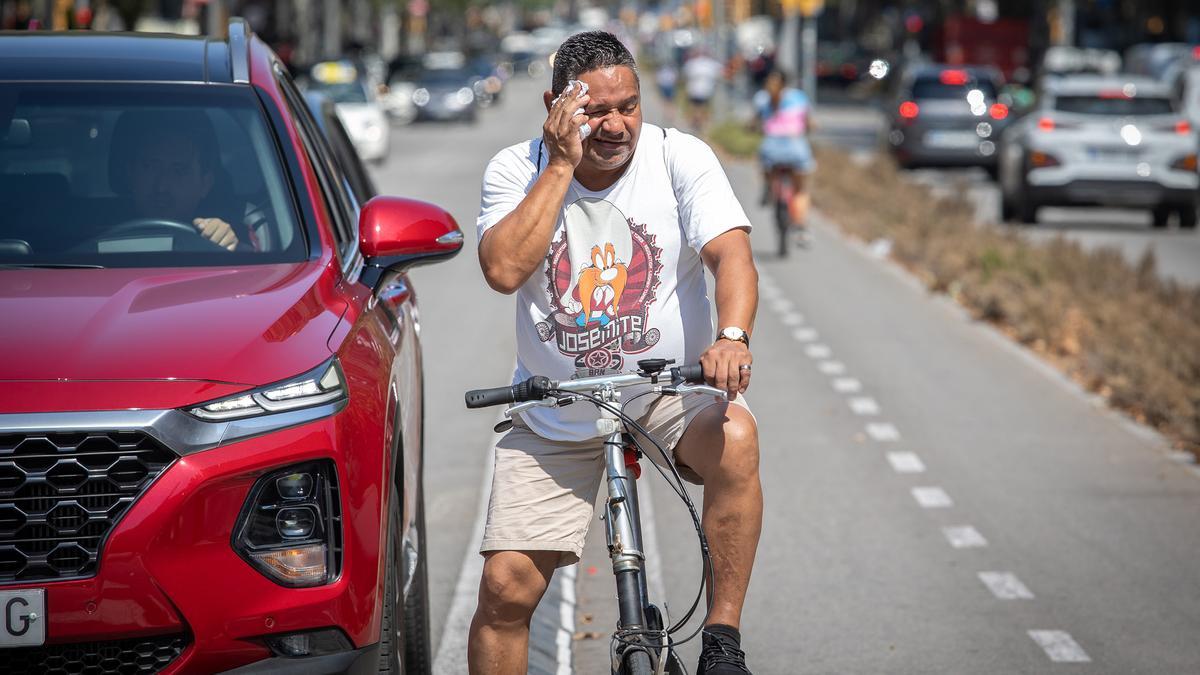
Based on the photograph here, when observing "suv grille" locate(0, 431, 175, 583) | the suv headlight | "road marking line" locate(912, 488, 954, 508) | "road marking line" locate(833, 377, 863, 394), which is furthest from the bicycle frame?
"road marking line" locate(833, 377, 863, 394)

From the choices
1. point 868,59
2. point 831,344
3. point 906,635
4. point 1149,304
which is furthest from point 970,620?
point 868,59

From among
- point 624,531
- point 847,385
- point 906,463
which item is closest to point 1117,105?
point 847,385

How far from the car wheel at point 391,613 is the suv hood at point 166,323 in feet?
1.61

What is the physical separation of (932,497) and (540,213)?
501 centimetres

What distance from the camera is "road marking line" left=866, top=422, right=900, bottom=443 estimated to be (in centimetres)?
998

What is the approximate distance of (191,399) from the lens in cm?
358

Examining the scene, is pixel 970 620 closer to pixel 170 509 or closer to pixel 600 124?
pixel 600 124

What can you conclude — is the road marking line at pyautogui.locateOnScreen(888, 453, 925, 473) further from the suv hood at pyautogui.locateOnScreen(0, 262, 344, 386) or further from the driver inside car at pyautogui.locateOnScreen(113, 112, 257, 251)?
the suv hood at pyautogui.locateOnScreen(0, 262, 344, 386)

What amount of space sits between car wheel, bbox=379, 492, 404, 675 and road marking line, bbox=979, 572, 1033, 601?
324 centimetres

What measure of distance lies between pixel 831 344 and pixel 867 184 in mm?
13449

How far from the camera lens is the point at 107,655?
3.54 meters

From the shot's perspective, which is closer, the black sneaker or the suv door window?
the black sneaker

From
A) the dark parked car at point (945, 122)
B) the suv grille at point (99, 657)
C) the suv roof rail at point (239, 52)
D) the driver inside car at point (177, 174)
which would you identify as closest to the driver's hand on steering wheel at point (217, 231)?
the driver inside car at point (177, 174)

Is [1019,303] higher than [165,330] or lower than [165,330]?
lower
